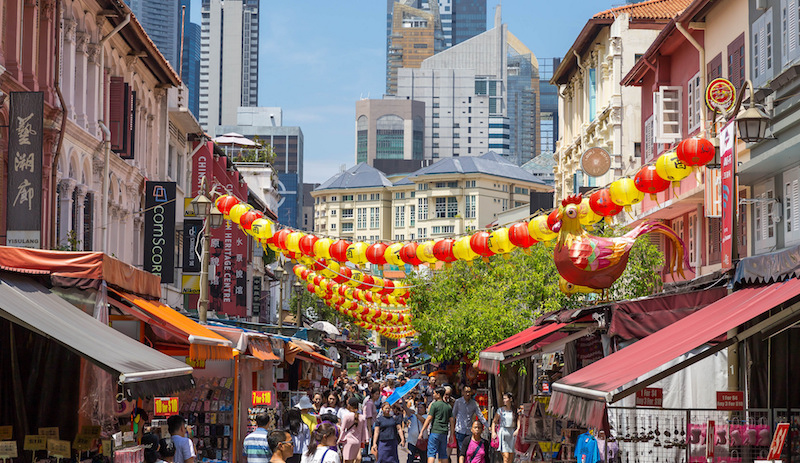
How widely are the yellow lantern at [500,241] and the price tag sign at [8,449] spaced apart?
12.4 meters

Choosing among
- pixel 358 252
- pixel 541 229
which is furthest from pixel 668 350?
pixel 358 252

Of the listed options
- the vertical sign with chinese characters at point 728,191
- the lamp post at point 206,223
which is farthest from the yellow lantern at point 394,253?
the vertical sign with chinese characters at point 728,191

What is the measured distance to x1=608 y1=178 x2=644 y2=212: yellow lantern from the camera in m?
18.3

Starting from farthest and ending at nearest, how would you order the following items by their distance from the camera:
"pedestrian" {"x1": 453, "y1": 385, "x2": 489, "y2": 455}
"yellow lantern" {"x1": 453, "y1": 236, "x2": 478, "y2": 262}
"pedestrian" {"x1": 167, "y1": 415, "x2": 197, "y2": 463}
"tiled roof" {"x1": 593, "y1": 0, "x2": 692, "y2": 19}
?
"tiled roof" {"x1": 593, "y1": 0, "x2": 692, "y2": 19}, "yellow lantern" {"x1": 453, "y1": 236, "x2": 478, "y2": 262}, "pedestrian" {"x1": 453, "y1": 385, "x2": 489, "y2": 455}, "pedestrian" {"x1": 167, "y1": 415, "x2": 197, "y2": 463}

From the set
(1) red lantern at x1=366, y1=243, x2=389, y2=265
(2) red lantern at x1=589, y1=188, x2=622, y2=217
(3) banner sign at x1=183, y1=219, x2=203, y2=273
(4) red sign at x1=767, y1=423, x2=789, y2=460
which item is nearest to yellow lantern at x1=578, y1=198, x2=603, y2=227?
(2) red lantern at x1=589, y1=188, x2=622, y2=217

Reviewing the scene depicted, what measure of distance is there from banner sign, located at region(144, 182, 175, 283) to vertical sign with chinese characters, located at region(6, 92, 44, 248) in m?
9.99

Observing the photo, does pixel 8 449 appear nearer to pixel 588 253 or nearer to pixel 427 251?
pixel 588 253

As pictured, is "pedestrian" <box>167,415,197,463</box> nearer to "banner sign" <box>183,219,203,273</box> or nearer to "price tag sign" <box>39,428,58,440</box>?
"price tag sign" <box>39,428,58,440</box>

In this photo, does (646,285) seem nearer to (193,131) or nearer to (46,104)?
(46,104)

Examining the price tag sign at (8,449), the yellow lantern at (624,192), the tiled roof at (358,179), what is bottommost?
the price tag sign at (8,449)

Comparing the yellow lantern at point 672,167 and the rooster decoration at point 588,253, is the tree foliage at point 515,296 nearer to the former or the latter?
the rooster decoration at point 588,253

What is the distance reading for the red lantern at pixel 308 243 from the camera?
26156mm

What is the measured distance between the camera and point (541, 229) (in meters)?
20.6

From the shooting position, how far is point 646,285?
92.3ft
